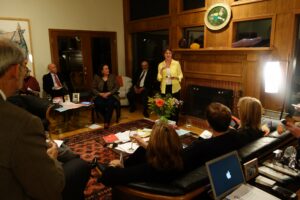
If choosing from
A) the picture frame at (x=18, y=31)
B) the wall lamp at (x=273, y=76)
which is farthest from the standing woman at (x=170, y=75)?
the picture frame at (x=18, y=31)

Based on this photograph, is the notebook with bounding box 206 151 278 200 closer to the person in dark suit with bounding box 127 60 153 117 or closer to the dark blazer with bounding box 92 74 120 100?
the dark blazer with bounding box 92 74 120 100

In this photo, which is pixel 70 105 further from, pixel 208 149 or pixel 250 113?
pixel 208 149

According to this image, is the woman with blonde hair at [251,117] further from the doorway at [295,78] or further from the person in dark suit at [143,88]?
the person in dark suit at [143,88]

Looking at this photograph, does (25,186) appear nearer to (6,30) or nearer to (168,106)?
(168,106)

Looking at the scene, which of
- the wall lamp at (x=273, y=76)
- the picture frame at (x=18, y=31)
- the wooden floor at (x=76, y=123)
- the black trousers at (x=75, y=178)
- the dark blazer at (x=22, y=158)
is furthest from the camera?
the picture frame at (x=18, y=31)

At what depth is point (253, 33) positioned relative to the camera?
13.9 feet

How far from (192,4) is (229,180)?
14.6 ft

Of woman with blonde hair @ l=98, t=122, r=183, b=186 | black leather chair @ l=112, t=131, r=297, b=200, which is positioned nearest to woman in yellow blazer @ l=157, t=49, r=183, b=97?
black leather chair @ l=112, t=131, r=297, b=200

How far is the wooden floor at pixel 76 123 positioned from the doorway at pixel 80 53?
0.80 m

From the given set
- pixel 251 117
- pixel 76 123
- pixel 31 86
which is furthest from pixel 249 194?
pixel 31 86

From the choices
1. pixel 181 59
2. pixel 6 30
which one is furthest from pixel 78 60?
pixel 181 59

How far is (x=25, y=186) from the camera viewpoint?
0.95 m

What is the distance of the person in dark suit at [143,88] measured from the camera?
18.7 feet

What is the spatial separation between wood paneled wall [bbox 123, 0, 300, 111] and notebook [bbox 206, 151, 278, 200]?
2819 mm
